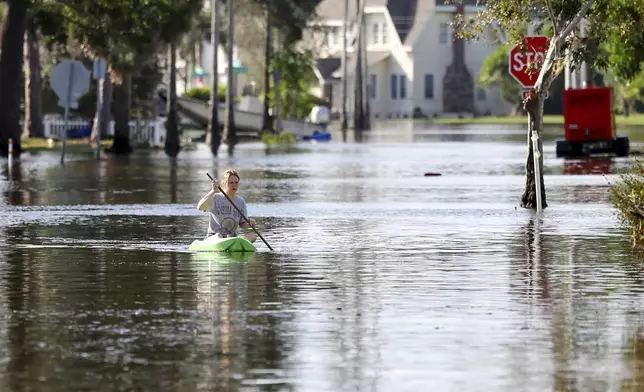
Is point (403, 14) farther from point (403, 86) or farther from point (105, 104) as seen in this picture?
point (105, 104)

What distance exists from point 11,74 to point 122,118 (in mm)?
5590

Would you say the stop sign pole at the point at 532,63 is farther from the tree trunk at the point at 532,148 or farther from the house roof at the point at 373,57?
the house roof at the point at 373,57

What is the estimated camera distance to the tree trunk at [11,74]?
59.0 metres

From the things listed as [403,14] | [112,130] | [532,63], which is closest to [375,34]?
[403,14]

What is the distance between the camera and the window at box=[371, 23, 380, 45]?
153000mm

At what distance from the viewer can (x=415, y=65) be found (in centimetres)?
14912

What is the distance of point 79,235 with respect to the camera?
988 inches

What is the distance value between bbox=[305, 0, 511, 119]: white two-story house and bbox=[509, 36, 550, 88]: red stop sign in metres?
112

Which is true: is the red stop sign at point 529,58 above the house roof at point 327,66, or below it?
below

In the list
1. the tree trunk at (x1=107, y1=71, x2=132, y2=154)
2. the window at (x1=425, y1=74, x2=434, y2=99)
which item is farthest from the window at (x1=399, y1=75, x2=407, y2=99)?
the tree trunk at (x1=107, y1=71, x2=132, y2=154)

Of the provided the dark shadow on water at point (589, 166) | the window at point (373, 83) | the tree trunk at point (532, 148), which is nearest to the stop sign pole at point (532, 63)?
the tree trunk at point (532, 148)

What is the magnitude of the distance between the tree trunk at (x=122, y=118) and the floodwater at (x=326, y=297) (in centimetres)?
2782

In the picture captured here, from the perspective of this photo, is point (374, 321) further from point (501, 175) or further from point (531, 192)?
point (501, 175)

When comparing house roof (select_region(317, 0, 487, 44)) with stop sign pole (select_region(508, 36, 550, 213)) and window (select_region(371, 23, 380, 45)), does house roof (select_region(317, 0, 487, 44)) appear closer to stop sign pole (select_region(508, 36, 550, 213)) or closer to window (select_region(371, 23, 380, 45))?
window (select_region(371, 23, 380, 45))
